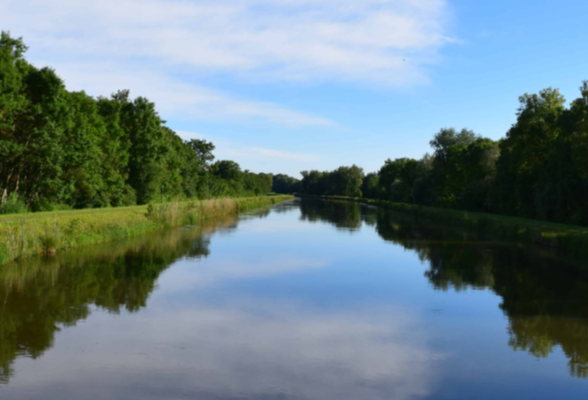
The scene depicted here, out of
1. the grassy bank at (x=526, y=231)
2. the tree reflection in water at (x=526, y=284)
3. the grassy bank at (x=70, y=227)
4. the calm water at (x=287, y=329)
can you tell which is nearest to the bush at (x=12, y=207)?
the grassy bank at (x=70, y=227)

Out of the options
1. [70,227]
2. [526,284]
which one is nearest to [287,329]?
[526,284]

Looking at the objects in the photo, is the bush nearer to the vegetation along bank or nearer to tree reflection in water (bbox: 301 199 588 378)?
tree reflection in water (bbox: 301 199 588 378)

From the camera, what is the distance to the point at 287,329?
11.1 m

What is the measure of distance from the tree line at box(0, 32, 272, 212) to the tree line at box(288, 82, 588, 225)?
1186 inches

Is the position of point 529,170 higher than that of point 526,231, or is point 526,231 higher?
point 529,170

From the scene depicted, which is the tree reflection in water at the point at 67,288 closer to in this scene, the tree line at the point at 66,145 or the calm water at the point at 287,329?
the calm water at the point at 287,329

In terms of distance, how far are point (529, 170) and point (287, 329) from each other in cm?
3549

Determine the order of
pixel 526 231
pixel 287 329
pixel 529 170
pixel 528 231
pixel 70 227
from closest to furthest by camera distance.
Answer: pixel 287 329
pixel 70 227
pixel 528 231
pixel 526 231
pixel 529 170

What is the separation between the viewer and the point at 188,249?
2422 cm

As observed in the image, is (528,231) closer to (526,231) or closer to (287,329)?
(526,231)

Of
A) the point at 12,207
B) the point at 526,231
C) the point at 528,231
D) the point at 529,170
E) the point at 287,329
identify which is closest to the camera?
the point at 287,329

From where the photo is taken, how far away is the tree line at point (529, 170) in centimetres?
3253

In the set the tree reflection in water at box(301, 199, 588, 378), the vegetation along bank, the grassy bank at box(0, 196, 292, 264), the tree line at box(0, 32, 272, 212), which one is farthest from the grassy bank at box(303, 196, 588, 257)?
the tree line at box(0, 32, 272, 212)

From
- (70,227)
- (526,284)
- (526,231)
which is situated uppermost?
(526,231)
